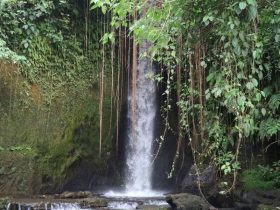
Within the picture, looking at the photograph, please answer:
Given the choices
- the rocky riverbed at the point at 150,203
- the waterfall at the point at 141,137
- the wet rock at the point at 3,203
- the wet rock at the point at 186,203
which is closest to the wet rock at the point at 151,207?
the rocky riverbed at the point at 150,203

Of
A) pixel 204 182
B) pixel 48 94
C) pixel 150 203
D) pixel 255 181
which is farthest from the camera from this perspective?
pixel 48 94

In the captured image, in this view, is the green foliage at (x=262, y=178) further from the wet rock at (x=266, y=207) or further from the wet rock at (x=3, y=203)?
the wet rock at (x=3, y=203)

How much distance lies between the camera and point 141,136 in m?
10.6

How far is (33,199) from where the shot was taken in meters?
8.02

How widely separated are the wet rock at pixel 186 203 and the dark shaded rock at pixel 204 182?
1020mm

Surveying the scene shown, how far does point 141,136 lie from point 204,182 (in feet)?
7.27

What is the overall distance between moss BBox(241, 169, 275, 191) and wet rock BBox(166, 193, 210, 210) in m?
1.04

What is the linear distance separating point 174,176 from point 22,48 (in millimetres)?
4385

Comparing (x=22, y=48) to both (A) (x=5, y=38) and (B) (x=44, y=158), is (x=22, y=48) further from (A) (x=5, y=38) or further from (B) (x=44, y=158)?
(B) (x=44, y=158)

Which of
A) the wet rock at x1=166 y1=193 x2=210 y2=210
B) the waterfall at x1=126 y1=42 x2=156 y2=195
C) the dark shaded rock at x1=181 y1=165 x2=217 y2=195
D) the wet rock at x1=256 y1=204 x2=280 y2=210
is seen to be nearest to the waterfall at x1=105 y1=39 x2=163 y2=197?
the waterfall at x1=126 y1=42 x2=156 y2=195

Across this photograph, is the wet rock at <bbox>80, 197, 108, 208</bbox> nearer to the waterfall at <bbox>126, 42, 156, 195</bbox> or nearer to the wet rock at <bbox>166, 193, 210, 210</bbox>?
the wet rock at <bbox>166, 193, 210, 210</bbox>

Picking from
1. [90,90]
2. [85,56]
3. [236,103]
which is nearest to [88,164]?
[90,90]

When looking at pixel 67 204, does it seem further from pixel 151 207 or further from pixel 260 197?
pixel 260 197

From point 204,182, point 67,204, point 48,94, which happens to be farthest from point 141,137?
point 67,204
